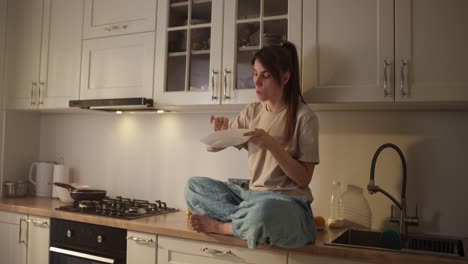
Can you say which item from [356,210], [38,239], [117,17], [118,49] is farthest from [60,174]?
[356,210]

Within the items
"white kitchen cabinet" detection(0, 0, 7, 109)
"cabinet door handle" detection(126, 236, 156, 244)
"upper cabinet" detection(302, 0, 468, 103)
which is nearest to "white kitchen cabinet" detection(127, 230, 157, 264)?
"cabinet door handle" detection(126, 236, 156, 244)

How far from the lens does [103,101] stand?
224cm

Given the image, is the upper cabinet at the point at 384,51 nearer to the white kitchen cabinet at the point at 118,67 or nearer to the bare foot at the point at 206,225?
the bare foot at the point at 206,225

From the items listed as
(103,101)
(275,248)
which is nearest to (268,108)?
(275,248)

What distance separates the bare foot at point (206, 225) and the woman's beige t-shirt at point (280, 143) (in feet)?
0.75

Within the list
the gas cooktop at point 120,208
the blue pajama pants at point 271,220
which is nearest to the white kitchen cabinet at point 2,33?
the gas cooktop at point 120,208

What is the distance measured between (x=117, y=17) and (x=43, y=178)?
1.27 meters

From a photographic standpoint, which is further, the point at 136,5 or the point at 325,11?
the point at 136,5

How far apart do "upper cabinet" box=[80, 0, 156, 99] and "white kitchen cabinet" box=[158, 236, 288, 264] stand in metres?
0.81

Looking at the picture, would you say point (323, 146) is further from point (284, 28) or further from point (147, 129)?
point (147, 129)

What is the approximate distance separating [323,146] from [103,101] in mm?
1195

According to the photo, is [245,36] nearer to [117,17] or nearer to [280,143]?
[280,143]

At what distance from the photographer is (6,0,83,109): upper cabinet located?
250 centimetres

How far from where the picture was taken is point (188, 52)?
2133mm
